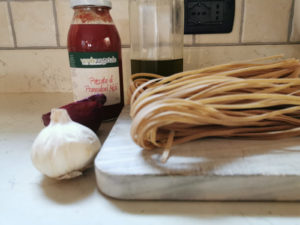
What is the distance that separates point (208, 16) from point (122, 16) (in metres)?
0.22

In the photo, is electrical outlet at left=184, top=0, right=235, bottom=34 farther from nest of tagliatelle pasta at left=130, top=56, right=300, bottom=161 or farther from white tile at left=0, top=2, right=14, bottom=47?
white tile at left=0, top=2, right=14, bottom=47

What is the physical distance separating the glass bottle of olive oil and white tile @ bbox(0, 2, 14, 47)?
0.36 meters

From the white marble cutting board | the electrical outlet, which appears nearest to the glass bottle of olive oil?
the electrical outlet

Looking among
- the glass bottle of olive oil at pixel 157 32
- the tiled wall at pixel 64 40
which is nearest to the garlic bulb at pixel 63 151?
the glass bottle of olive oil at pixel 157 32

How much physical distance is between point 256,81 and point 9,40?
66 centimetres

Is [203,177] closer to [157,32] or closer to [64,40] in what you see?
[157,32]

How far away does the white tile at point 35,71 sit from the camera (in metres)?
0.70

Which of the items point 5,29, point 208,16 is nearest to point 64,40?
point 5,29

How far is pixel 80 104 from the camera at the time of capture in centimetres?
41

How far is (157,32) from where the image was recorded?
0.57 metres

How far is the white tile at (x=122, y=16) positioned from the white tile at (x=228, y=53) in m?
0.16

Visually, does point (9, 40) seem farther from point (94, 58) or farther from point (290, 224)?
point (290, 224)

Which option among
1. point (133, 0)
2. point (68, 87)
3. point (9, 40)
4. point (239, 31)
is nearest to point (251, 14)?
point (239, 31)

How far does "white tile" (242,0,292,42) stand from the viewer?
2.00ft
